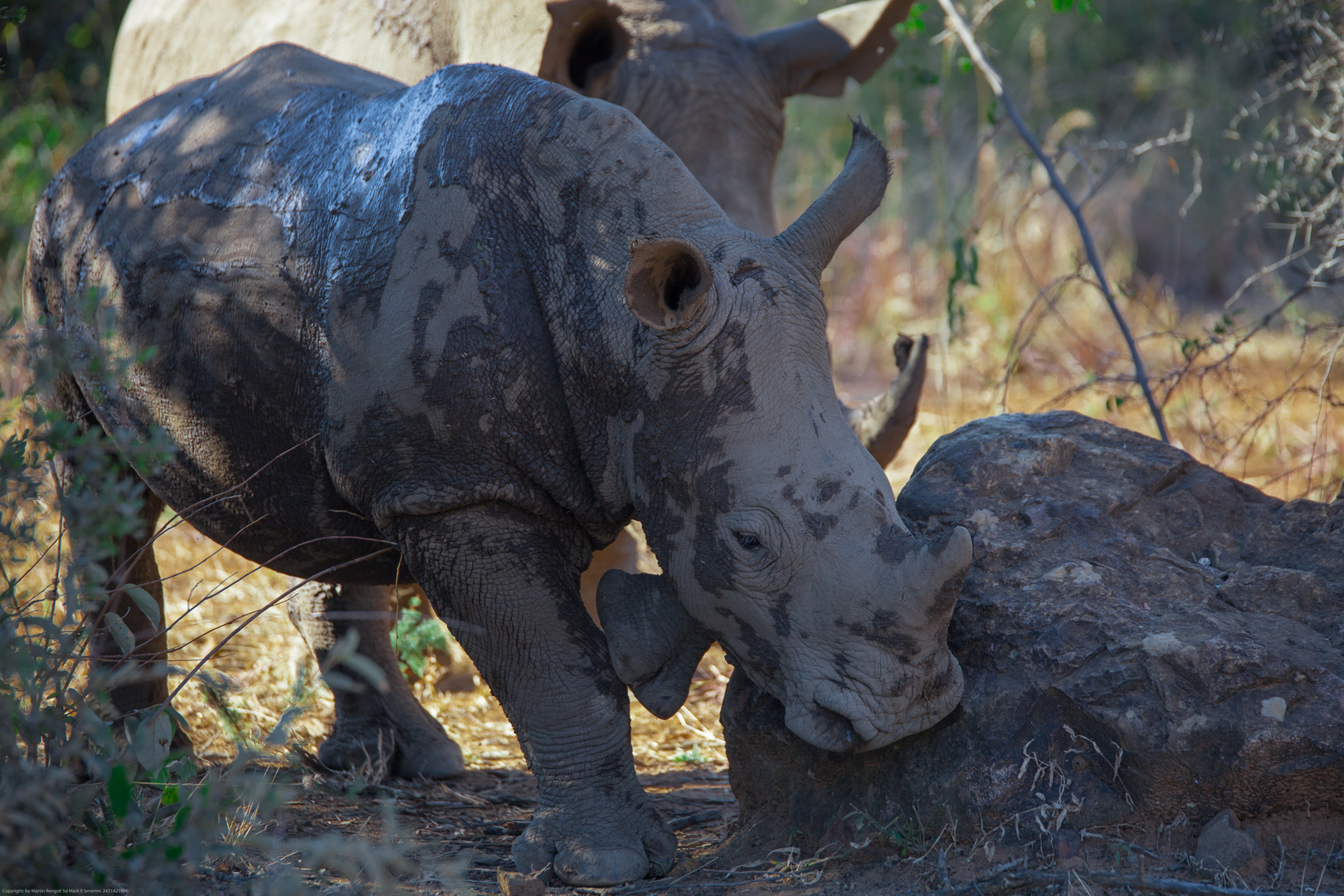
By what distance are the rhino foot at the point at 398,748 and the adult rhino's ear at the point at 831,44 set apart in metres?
2.99

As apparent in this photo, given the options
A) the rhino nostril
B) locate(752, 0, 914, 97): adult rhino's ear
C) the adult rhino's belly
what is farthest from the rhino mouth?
locate(752, 0, 914, 97): adult rhino's ear

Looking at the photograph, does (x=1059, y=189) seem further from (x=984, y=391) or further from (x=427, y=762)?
(x=427, y=762)

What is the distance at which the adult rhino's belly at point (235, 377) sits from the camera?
314cm

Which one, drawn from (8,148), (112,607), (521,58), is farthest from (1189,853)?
(8,148)

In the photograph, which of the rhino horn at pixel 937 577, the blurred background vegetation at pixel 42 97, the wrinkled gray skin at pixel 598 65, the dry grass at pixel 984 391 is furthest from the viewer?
the blurred background vegetation at pixel 42 97

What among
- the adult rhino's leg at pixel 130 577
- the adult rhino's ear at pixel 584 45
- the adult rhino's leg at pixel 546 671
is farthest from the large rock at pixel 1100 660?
the adult rhino's ear at pixel 584 45

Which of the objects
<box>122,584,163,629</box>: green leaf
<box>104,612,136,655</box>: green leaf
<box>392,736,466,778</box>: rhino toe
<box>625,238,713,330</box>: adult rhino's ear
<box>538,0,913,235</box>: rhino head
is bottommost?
<box>392,736,466,778</box>: rhino toe

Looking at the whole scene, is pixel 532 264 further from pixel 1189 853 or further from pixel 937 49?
pixel 937 49

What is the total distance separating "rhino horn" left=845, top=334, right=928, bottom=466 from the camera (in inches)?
143

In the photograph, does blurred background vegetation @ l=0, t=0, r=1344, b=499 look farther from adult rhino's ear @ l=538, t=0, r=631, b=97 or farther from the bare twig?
adult rhino's ear @ l=538, t=0, r=631, b=97

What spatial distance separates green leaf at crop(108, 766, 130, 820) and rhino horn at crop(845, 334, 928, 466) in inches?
85.7

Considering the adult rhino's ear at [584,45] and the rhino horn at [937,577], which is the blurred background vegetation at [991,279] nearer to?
the rhino horn at [937,577]

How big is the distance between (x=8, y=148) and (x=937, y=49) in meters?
6.98

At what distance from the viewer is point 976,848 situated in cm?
263
